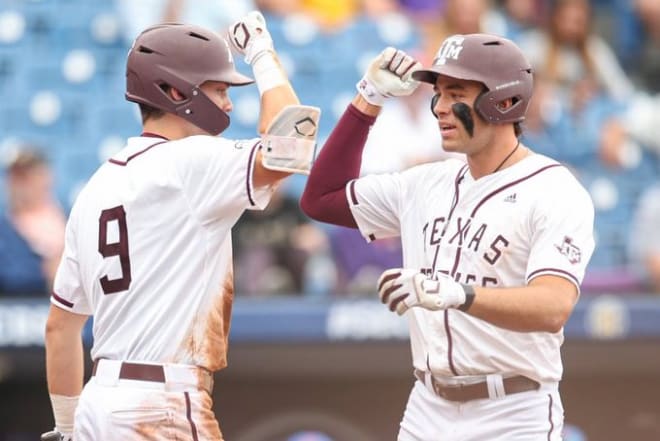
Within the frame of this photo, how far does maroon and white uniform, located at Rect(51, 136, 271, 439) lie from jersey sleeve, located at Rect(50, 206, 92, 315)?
0.11 metres

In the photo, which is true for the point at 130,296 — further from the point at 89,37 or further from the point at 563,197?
the point at 89,37

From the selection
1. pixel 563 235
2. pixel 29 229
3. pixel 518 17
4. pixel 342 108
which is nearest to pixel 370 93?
pixel 563 235

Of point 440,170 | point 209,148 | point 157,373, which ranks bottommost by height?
point 157,373

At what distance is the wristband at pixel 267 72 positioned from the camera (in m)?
4.25

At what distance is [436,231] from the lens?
4367mm

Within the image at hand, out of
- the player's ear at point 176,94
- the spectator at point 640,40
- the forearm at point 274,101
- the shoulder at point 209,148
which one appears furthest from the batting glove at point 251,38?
the spectator at point 640,40

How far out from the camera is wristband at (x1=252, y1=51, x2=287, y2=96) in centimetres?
425

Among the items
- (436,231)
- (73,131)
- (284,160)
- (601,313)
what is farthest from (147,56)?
(73,131)

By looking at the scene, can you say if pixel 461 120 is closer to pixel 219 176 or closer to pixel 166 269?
pixel 219 176

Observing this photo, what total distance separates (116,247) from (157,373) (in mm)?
370

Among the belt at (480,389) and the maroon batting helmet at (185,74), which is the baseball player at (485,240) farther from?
the maroon batting helmet at (185,74)

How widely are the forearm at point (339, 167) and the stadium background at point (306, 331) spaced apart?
239 cm

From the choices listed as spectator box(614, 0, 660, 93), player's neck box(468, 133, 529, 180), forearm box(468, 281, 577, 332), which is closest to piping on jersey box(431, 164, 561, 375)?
player's neck box(468, 133, 529, 180)

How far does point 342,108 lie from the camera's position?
875 centimetres
